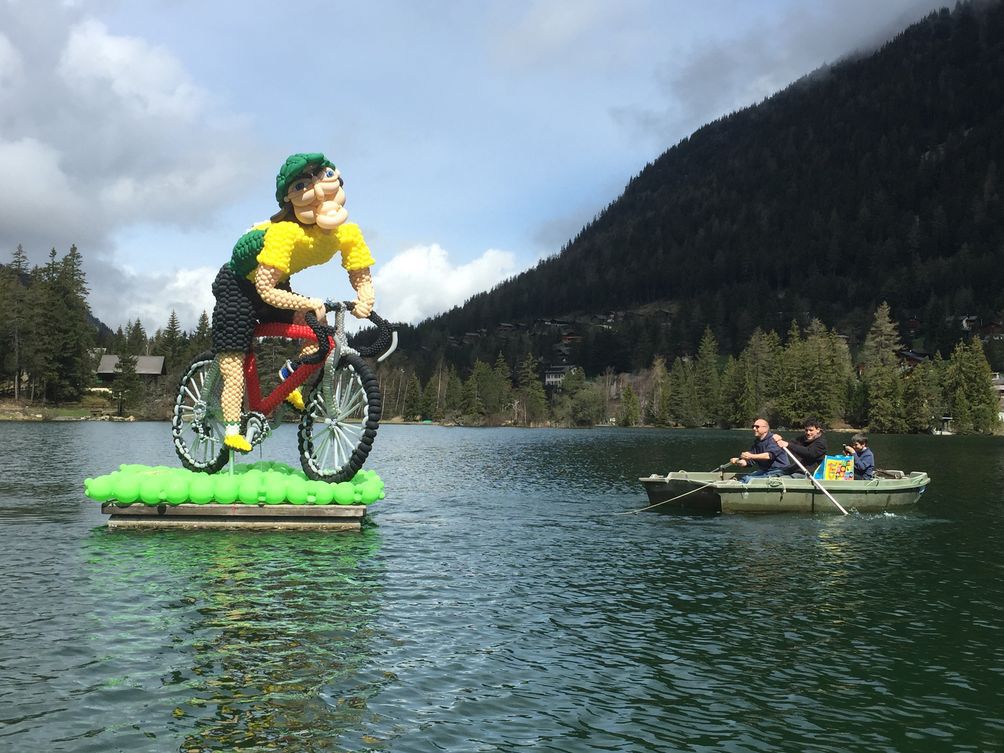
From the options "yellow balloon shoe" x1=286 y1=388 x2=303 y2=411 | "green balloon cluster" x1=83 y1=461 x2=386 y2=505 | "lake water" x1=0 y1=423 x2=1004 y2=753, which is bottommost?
"lake water" x1=0 y1=423 x2=1004 y2=753

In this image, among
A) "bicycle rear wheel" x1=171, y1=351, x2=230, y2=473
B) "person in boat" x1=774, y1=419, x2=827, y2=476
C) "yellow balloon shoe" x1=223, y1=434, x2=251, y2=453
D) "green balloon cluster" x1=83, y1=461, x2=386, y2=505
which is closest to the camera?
"green balloon cluster" x1=83, y1=461, x2=386, y2=505

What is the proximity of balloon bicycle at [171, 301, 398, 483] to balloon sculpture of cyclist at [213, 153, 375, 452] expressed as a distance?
0.48 metres

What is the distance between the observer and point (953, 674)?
11633mm

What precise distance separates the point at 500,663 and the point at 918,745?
17.6 feet

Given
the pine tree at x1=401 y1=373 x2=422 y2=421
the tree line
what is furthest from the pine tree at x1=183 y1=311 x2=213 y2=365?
the pine tree at x1=401 y1=373 x2=422 y2=421

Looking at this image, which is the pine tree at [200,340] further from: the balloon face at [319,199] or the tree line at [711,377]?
the balloon face at [319,199]

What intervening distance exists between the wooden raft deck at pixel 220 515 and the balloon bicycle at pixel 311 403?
131cm

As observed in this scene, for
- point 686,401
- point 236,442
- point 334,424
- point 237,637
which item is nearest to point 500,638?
point 237,637

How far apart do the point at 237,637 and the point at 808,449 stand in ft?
74.2

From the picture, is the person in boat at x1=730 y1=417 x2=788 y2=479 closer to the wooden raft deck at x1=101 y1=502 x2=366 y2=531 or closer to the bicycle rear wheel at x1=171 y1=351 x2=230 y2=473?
the wooden raft deck at x1=101 y1=502 x2=366 y2=531

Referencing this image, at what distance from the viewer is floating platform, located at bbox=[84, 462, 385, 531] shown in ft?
71.3

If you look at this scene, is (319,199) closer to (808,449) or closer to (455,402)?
(808,449)

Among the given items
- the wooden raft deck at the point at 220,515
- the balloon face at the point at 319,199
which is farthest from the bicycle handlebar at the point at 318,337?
the wooden raft deck at the point at 220,515

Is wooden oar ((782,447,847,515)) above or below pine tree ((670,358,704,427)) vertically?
below
